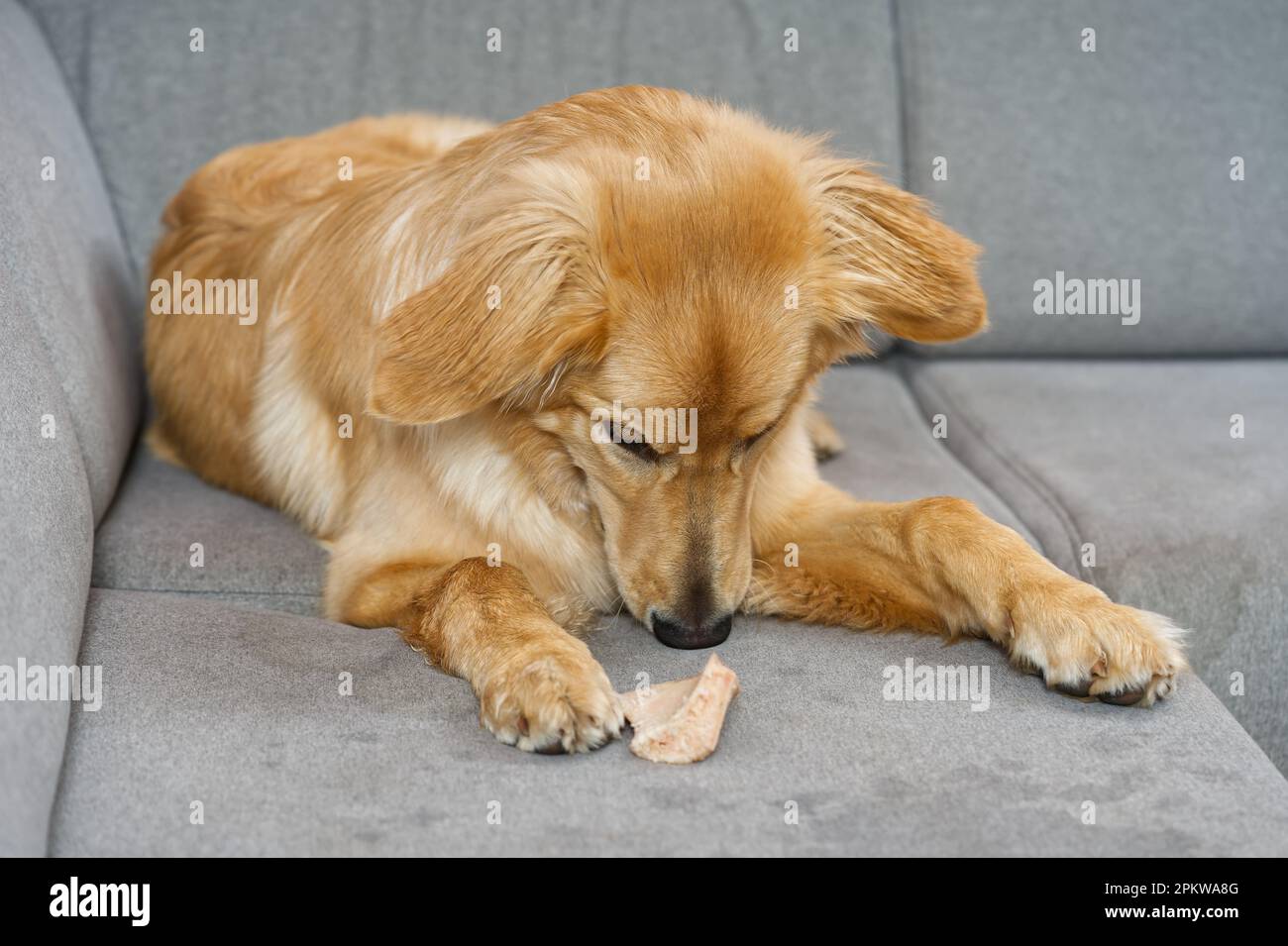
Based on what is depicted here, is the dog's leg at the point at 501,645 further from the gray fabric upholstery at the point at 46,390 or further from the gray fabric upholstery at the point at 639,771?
the gray fabric upholstery at the point at 46,390

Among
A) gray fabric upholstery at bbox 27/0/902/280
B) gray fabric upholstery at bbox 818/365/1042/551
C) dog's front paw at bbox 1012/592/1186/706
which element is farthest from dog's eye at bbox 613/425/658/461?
gray fabric upholstery at bbox 27/0/902/280

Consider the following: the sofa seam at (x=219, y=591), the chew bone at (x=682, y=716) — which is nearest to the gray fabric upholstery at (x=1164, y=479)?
the chew bone at (x=682, y=716)

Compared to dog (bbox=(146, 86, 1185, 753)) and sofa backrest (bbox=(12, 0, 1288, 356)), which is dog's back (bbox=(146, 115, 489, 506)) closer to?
dog (bbox=(146, 86, 1185, 753))

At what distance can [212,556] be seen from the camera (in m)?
2.37

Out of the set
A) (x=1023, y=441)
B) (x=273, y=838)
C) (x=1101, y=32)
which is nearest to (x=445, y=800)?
(x=273, y=838)

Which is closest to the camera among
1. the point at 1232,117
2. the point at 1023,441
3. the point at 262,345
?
the point at 262,345

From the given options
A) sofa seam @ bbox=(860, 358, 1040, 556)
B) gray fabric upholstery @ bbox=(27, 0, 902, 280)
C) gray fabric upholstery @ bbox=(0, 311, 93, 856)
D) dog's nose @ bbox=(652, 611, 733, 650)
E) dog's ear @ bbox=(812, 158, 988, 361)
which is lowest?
sofa seam @ bbox=(860, 358, 1040, 556)

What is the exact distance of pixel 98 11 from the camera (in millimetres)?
3275

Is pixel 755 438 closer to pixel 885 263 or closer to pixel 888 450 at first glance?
pixel 885 263

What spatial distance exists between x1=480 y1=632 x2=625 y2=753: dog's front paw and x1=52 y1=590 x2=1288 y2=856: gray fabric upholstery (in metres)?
0.03

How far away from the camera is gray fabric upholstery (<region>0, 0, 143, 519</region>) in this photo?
235 centimetres

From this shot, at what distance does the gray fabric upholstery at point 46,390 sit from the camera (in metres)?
1.59
